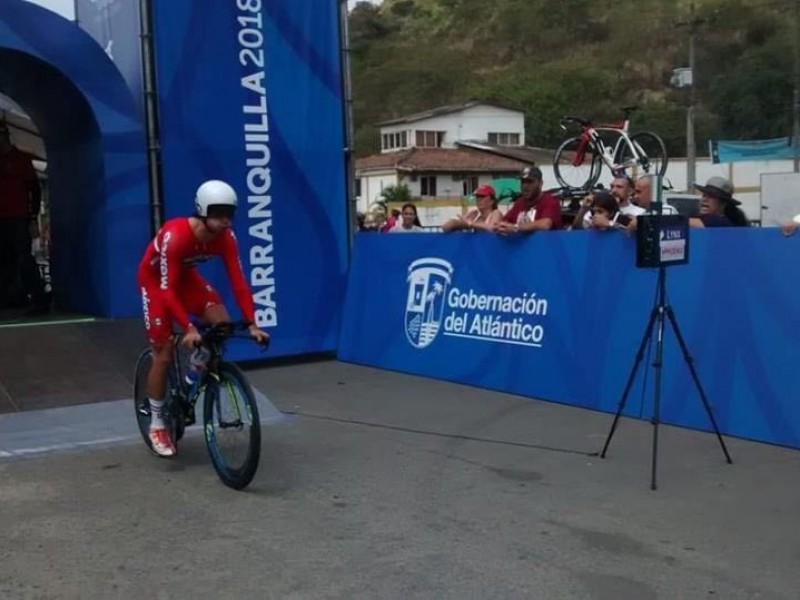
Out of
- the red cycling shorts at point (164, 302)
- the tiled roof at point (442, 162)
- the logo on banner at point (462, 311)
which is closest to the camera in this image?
the red cycling shorts at point (164, 302)

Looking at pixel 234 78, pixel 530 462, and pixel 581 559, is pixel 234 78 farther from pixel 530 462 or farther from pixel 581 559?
pixel 581 559

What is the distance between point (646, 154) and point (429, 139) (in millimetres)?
64926

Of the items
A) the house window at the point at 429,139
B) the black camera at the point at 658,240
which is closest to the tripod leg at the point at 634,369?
the black camera at the point at 658,240

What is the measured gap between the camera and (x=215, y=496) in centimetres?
622

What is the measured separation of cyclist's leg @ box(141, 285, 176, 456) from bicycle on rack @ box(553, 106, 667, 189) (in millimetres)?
9357

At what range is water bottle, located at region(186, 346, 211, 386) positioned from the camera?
6605 millimetres

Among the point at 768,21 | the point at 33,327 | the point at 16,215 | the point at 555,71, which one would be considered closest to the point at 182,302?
the point at 33,327

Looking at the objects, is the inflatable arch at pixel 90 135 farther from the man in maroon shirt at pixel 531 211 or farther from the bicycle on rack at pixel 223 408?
the bicycle on rack at pixel 223 408

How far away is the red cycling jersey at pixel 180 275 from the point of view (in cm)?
654

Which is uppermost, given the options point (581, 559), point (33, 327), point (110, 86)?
point (110, 86)

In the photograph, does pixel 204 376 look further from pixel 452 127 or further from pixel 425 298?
pixel 452 127

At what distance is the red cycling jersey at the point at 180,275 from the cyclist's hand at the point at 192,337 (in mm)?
81

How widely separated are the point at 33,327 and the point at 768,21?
96281 millimetres

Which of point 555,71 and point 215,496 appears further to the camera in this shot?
point 555,71
